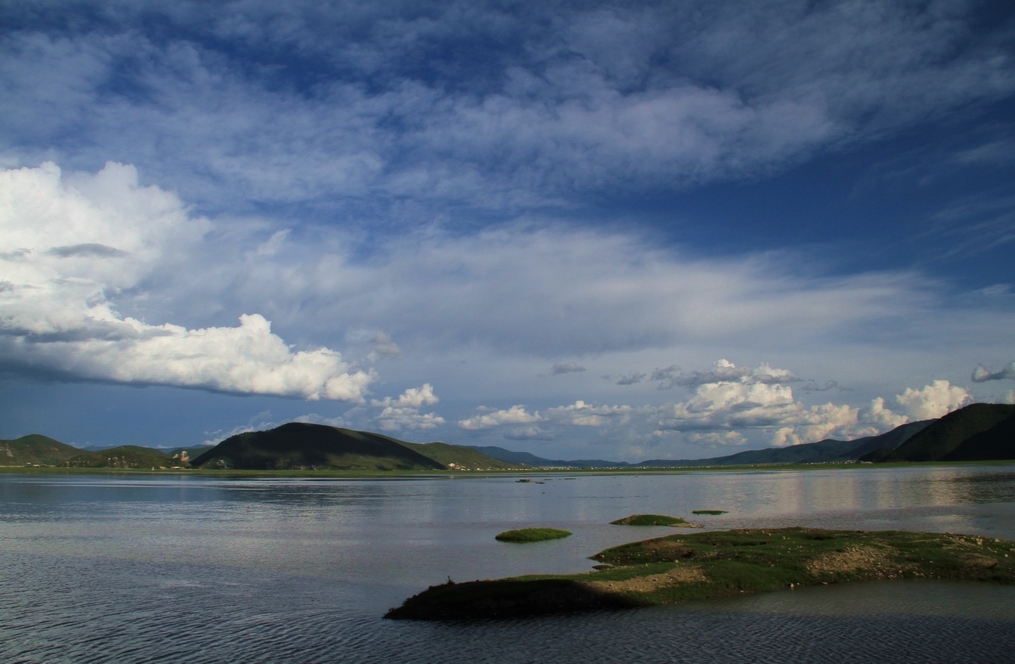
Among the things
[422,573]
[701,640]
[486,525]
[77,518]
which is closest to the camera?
[701,640]

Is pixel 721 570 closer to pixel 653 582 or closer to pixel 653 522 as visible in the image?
pixel 653 582

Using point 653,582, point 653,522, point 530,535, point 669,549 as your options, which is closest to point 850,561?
point 669,549

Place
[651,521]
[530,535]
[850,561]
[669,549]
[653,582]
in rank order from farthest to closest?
[651,521] < [530,535] < [669,549] < [850,561] < [653,582]

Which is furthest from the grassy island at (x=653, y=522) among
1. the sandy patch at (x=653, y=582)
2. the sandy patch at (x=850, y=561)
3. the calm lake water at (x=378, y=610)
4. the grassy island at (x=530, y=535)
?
the sandy patch at (x=653, y=582)

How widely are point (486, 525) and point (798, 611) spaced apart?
64.1m

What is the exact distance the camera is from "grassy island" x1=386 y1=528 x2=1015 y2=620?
4388 cm

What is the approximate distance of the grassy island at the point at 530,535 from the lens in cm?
8088

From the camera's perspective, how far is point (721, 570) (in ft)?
171

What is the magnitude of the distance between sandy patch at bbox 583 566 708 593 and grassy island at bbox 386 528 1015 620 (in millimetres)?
75

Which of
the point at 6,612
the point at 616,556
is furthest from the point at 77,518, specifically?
the point at 616,556

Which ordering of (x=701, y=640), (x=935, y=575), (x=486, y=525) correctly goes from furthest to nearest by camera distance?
1. (x=486, y=525)
2. (x=935, y=575)
3. (x=701, y=640)

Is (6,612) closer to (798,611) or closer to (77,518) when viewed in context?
(798,611)

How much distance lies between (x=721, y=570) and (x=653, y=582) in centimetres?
704

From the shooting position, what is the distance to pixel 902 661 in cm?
3319
